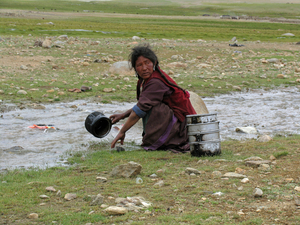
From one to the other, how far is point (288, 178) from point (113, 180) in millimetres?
1631

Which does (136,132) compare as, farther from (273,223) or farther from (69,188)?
(273,223)

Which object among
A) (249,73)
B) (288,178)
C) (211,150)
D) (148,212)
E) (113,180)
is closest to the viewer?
(148,212)

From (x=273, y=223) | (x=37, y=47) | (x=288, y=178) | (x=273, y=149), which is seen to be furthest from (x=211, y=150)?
(x=37, y=47)

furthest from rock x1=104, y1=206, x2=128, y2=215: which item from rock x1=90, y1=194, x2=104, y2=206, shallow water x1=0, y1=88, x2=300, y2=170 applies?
shallow water x1=0, y1=88, x2=300, y2=170

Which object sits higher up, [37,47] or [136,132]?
[37,47]

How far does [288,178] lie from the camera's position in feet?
11.5

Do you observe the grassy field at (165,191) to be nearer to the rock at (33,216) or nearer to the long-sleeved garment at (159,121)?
the rock at (33,216)

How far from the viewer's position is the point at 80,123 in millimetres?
6918

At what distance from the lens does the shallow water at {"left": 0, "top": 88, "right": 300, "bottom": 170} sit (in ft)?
16.9

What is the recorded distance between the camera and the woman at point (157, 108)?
4.73 metres

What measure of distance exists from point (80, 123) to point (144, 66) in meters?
2.57

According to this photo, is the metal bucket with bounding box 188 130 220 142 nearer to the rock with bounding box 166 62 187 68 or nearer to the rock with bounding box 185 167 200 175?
the rock with bounding box 185 167 200 175

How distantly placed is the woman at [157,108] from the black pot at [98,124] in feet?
0.60

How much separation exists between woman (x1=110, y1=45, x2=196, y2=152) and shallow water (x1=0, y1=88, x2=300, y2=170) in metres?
0.61
